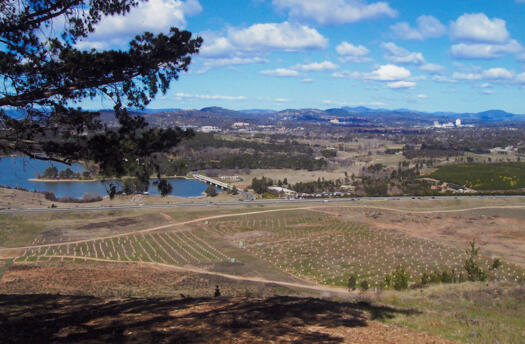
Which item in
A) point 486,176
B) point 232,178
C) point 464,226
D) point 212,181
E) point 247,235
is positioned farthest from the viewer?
point 232,178

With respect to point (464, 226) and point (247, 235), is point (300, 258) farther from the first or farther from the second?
point (464, 226)

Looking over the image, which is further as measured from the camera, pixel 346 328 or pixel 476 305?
pixel 476 305

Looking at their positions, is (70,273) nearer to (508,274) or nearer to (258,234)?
(258,234)

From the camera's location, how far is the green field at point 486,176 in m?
84.8

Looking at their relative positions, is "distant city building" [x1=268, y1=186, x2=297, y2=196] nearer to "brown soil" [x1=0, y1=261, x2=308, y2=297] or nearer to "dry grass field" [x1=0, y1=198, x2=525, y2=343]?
"dry grass field" [x1=0, y1=198, x2=525, y2=343]

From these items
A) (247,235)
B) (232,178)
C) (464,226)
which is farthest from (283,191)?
(247,235)

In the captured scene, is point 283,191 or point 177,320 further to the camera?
point 283,191

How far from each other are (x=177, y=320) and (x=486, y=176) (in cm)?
9917

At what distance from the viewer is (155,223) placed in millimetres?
48312

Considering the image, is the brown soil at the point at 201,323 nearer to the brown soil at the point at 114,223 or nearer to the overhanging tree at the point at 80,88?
the overhanging tree at the point at 80,88

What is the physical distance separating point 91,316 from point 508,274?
2998 centimetres

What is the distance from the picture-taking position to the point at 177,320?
845cm

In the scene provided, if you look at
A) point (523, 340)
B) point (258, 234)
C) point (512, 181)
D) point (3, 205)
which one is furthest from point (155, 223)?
point (512, 181)

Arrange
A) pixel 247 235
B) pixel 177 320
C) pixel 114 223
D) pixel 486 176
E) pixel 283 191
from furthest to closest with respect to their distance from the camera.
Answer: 1. pixel 486 176
2. pixel 283 191
3. pixel 114 223
4. pixel 247 235
5. pixel 177 320
